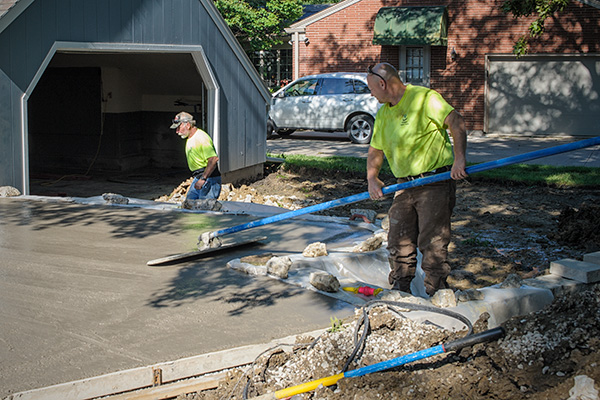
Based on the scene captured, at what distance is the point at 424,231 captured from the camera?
5.88 meters

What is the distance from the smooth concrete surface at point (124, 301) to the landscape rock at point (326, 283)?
10 centimetres

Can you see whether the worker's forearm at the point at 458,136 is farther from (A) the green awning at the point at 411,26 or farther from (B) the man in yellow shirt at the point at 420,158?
(A) the green awning at the point at 411,26

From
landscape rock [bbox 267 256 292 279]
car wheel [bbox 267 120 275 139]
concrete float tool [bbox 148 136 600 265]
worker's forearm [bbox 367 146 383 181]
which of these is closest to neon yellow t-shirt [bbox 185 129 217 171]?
concrete float tool [bbox 148 136 600 265]

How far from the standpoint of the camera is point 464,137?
5555mm

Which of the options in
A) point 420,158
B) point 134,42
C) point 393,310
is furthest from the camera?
point 134,42

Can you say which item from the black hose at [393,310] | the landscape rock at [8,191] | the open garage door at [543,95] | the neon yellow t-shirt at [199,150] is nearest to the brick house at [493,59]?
the open garage door at [543,95]

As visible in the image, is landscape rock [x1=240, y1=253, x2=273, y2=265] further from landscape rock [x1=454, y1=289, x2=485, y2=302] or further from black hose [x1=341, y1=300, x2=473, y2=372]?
landscape rock [x1=454, y1=289, x2=485, y2=302]

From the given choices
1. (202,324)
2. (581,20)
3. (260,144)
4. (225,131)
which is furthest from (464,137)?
(581,20)

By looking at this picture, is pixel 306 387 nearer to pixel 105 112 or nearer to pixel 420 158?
pixel 420 158

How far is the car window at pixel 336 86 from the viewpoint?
21.1m

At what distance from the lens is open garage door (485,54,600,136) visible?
2194cm

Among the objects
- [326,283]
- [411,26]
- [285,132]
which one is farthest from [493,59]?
[326,283]

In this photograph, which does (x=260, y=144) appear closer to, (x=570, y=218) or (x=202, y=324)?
(x=570, y=218)

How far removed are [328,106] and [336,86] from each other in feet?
2.10
